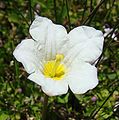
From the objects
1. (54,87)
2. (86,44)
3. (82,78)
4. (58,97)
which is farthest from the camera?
(58,97)

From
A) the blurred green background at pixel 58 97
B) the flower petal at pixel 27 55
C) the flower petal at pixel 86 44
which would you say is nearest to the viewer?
the flower petal at pixel 27 55

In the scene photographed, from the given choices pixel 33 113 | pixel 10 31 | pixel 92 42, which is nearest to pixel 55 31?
pixel 92 42

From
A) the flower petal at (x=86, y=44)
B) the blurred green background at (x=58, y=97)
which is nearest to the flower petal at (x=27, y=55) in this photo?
the flower petal at (x=86, y=44)

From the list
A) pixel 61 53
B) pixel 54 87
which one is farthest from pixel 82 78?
pixel 61 53

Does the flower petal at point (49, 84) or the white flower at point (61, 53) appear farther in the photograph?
the white flower at point (61, 53)

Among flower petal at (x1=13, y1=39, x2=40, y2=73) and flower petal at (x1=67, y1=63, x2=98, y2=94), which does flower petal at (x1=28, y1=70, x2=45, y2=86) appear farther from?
flower petal at (x1=67, y1=63, x2=98, y2=94)

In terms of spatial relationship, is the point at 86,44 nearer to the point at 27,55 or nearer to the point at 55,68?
the point at 55,68

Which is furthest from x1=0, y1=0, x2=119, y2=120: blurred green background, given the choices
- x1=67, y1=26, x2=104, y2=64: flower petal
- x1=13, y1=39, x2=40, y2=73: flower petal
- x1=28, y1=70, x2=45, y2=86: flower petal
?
x1=28, y1=70, x2=45, y2=86: flower petal

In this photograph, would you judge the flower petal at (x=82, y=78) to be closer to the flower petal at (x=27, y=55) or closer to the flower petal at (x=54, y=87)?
the flower petal at (x=54, y=87)
